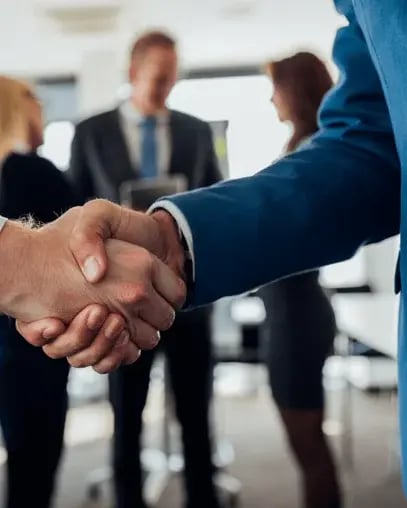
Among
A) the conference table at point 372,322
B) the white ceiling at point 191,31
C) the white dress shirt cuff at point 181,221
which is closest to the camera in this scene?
the white dress shirt cuff at point 181,221

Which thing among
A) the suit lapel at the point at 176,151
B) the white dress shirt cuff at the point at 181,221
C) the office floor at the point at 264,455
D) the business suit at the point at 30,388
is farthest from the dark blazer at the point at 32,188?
the white dress shirt cuff at the point at 181,221

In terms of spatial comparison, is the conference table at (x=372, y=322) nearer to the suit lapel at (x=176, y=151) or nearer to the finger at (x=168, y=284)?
the suit lapel at (x=176, y=151)

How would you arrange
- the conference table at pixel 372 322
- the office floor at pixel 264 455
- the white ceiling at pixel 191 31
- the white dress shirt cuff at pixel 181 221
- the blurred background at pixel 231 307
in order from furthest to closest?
the white ceiling at pixel 191 31, the office floor at pixel 264 455, the blurred background at pixel 231 307, the conference table at pixel 372 322, the white dress shirt cuff at pixel 181 221

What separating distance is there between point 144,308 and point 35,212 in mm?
958

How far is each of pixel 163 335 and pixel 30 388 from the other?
39cm

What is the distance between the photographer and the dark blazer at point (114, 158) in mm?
2074

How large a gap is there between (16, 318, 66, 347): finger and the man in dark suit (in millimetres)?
1348

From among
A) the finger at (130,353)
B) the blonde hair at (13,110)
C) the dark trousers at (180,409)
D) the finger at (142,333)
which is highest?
the blonde hair at (13,110)

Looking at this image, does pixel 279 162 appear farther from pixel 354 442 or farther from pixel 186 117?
pixel 354 442

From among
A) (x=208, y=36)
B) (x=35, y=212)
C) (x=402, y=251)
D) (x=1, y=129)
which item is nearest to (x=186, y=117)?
(x=1, y=129)

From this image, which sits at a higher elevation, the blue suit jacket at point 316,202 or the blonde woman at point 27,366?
the blue suit jacket at point 316,202

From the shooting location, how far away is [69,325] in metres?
0.71

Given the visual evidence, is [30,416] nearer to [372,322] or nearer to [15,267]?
[372,322]

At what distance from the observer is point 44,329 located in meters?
0.70
